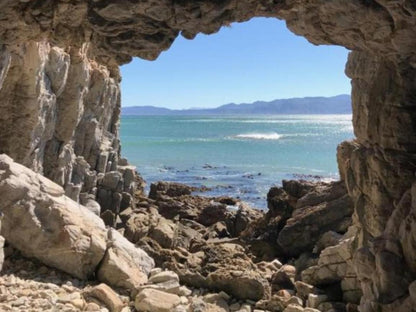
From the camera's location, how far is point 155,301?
11992mm

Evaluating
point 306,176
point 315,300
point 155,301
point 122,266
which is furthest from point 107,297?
point 306,176

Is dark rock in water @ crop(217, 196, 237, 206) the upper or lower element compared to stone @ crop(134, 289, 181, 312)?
lower

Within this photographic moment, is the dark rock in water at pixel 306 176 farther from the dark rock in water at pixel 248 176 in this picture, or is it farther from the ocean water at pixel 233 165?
the dark rock in water at pixel 248 176

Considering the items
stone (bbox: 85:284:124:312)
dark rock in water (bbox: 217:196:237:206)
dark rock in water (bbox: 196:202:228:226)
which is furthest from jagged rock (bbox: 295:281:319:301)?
dark rock in water (bbox: 217:196:237:206)

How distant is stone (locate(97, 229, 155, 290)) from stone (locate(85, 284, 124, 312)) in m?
1.02

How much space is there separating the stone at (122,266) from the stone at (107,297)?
3.35 ft

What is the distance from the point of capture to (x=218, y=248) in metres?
19.8

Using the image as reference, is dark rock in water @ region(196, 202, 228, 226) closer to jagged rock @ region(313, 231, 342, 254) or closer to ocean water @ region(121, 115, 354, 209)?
ocean water @ region(121, 115, 354, 209)

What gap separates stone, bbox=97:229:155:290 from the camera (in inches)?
517

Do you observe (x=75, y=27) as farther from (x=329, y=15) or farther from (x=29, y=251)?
(x=29, y=251)

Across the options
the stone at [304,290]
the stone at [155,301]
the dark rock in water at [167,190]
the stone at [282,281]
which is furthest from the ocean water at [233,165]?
the stone at [155,301]

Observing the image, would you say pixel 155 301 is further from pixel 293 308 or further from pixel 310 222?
pixel 310 222

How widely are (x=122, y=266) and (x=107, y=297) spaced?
62.4 inches

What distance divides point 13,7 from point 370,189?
313 inches
